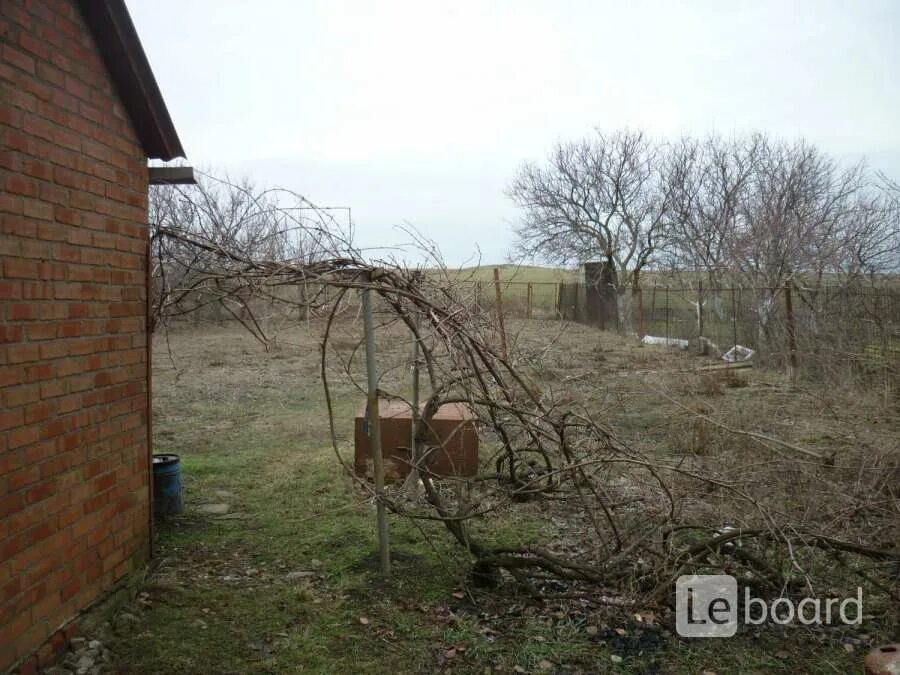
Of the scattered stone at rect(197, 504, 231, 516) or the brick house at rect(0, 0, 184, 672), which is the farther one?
the scattered stone at rect(197, 504, 231, 516)

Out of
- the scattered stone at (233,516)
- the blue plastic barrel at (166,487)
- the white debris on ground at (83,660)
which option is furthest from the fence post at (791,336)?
the white debris on ground at (83,660)

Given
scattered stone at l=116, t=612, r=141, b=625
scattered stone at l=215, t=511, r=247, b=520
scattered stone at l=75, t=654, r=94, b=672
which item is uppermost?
scattered stone at l=75, t=654, r=94, b=672

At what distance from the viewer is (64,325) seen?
3246mm

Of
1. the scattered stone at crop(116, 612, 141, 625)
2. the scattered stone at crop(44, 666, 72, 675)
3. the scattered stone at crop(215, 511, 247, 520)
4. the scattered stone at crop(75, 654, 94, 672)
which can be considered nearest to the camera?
the scattered stone at crop(44, 666, 72, 675)

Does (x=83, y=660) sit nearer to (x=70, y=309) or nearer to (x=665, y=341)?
(x=70, y=309)

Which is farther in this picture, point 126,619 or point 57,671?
point 126,619

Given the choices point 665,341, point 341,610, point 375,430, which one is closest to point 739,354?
point 665,341

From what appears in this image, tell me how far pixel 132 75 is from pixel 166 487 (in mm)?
3191

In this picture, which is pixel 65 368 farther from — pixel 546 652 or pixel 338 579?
pixel 546 652

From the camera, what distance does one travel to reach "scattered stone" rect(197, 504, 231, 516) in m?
5.66

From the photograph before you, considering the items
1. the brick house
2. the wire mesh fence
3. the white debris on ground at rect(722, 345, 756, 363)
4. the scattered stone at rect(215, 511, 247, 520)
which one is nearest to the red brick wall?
the brick house

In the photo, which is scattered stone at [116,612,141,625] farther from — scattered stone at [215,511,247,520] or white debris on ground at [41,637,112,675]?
scattered stone at [215,511,247,520]

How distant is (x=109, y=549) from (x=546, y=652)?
2461mm

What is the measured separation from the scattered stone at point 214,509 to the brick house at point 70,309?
1450 mm
